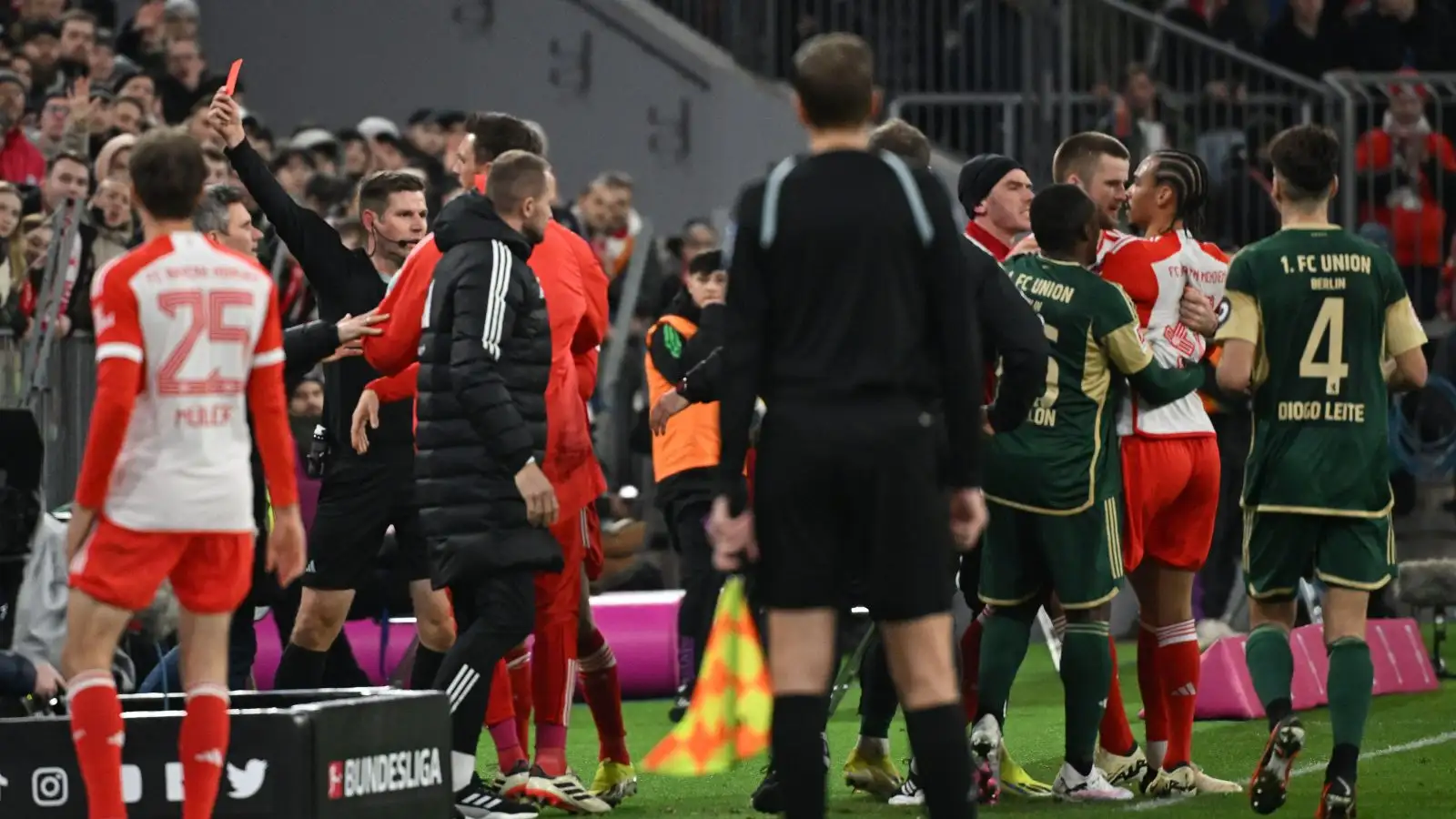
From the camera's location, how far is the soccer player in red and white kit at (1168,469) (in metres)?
8.80

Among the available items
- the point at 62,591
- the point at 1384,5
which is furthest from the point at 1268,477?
the point at 1384,5

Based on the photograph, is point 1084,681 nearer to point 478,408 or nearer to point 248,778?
point 478,408

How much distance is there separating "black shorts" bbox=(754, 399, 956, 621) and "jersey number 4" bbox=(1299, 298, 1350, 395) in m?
2.25

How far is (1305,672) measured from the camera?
11484 mm

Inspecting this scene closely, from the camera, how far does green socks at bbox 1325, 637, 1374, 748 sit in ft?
25.3

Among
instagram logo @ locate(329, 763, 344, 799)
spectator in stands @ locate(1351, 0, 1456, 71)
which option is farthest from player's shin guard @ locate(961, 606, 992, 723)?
spectator in stands @ locate(1351, 0, 1456, 71)

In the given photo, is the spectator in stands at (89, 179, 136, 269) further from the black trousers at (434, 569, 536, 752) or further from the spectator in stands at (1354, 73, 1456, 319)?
the spectator in stands at (1354, 73, 1456, 319)

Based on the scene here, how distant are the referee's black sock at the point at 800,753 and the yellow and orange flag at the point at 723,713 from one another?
780mm

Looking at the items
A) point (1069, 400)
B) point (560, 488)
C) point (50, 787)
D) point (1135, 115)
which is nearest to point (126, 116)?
point (1135, 115)

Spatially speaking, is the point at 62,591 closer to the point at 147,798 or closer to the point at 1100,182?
the point at 147,798

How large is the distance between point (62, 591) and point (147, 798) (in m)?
3.51

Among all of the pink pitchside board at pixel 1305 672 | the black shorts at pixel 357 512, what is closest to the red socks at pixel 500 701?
the black shorts at pixel 357 512

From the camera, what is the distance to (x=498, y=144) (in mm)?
8922

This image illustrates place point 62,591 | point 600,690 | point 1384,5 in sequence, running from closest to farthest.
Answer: point 600,690 → point 62,591 → point 1384,5
